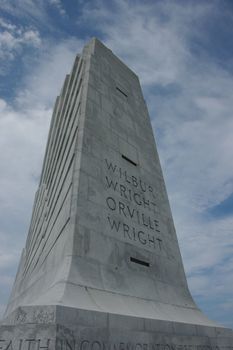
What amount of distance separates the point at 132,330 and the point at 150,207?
15.9ft

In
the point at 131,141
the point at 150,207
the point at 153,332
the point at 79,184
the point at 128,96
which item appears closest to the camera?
the point at 153,332

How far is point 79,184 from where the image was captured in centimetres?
725

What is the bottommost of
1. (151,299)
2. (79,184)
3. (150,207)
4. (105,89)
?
(151,299)

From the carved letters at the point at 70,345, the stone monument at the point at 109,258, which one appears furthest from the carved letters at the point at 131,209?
the carved letters at the point at 70,345

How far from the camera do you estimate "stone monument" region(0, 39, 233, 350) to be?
14.5 ft

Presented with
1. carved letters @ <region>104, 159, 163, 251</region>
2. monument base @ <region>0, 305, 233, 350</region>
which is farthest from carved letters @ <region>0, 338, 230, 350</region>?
carved letters @ <region>104, 159, 163, 251</region>

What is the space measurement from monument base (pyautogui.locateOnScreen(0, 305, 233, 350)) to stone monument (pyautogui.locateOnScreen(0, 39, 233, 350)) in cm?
1

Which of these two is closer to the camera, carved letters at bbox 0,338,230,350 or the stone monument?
carved letters at bbox 0,338,230,350

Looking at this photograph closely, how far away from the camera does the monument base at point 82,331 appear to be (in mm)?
4004

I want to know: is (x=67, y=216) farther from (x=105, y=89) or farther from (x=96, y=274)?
(x=105, y=89)

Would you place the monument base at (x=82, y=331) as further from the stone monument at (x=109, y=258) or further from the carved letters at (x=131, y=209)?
the carved letters at (x=131, y=209)

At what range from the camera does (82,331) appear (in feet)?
14.2

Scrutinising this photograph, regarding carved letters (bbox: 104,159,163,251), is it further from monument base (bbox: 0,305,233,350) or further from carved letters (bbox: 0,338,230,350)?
carved letters (bbox: 0,338,230,350)

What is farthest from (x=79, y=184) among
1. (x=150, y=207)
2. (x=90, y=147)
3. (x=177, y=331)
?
(x=177, y=331)
